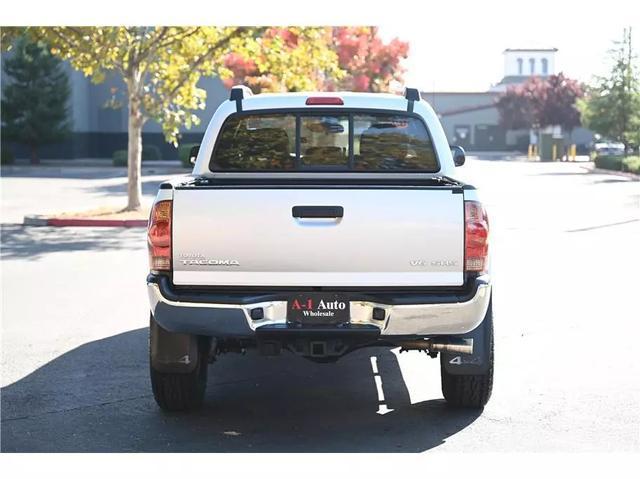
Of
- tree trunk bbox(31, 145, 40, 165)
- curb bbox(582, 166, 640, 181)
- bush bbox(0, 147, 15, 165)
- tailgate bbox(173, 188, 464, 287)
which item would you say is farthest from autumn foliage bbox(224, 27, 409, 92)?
tailgate bbox(173, 188, 464, 287)

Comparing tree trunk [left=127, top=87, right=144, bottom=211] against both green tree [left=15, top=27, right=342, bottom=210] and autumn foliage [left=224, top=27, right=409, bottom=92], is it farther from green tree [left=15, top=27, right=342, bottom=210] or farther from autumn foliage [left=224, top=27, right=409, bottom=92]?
autumn foliage [left=224, top=27, right=409, bottom=92]

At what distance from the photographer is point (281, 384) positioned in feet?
23.4

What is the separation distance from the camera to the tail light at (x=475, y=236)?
18.2 ft

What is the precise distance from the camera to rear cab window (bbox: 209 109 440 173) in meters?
6.98

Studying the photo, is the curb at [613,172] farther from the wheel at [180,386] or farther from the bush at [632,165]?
the wheel at [180,386]

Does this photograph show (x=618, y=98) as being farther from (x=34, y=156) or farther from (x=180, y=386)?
(x=180, y=386)

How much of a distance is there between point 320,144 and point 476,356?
2.06 m

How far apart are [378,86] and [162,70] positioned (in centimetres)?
2325

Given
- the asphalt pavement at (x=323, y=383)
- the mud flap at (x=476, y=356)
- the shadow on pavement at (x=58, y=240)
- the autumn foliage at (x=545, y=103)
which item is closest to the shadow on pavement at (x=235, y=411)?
the asphalt pavement at (x=323, y=383)

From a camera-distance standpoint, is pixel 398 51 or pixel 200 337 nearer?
pixel 200 337

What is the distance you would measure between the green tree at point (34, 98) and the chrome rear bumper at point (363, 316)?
4074 centimetres

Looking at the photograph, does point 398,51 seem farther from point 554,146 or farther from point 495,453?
point 495,453

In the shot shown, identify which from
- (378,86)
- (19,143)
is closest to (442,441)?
(378,86)

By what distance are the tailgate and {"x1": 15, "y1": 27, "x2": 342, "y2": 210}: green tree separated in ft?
48.4
